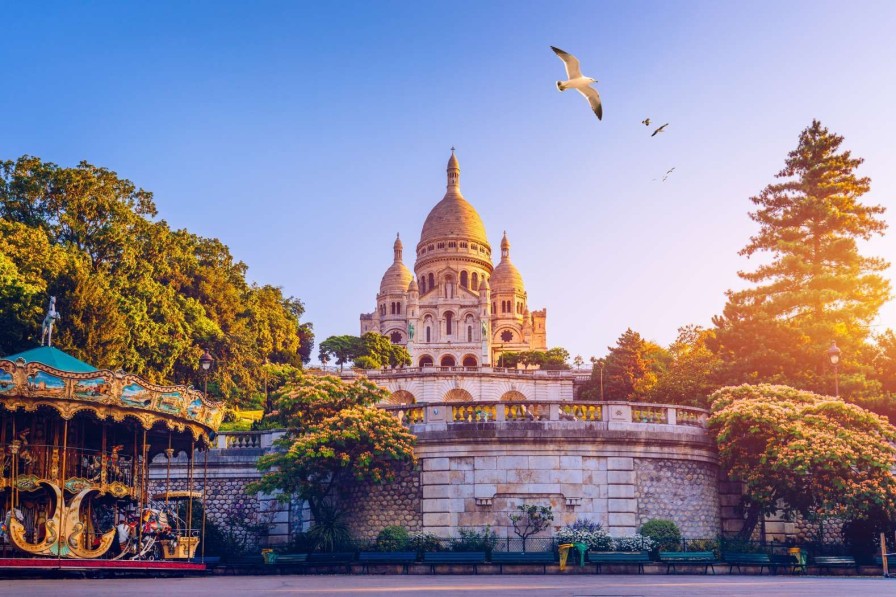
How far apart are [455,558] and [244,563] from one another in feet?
22.4

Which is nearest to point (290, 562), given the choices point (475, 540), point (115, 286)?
point (475, 540)

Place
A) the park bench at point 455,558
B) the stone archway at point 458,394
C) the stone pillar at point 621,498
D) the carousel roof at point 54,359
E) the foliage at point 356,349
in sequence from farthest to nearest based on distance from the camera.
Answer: the foliage at point 356,349, the stone archway at point 458,394, the stone pillar at point 621,498, the park bench at point 455,558, the carousel roof at point 54,359

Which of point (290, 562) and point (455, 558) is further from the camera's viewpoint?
point (290, 562)

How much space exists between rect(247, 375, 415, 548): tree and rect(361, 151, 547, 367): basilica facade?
109266mm

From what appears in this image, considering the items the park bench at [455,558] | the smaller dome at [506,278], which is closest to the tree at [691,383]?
the park bench at [455,558]

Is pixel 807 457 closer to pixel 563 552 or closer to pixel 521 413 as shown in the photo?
pixel 563 552

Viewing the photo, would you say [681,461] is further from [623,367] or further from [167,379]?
[623,367]

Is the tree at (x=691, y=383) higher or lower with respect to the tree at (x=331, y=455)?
higher

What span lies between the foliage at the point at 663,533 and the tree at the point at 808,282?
2019 cm

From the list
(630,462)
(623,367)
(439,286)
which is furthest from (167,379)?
(439,286)

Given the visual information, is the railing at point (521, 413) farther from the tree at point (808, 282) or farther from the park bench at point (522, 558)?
the tree at point (808, 282)

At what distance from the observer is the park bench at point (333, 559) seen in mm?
30516

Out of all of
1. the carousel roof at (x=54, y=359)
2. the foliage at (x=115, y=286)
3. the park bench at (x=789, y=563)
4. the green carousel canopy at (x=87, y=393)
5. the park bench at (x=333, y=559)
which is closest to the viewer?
the green carousel canopy at (x=87, y=393)

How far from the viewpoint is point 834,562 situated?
32219 millimetres
